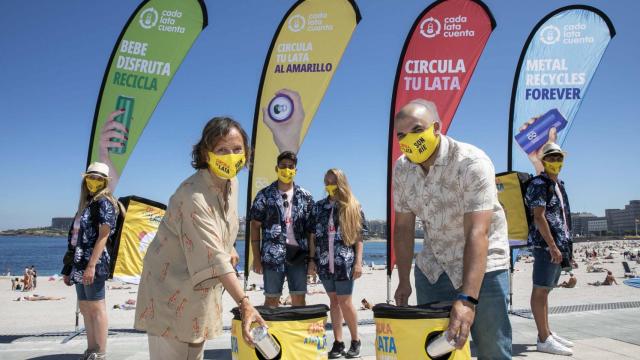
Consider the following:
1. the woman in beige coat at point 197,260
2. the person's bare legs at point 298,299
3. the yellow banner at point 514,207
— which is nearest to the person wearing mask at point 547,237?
the yellow banner at point 514,207

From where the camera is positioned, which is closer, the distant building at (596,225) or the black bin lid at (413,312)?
the black bin lid at (413,312)

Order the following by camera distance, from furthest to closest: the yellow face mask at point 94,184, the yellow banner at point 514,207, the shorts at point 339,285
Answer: the yellow banner at point 514,207 → the shorts at point 339,285 → the yellow face mask at point 94,184

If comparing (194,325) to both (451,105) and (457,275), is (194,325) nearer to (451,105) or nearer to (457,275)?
(457,275)

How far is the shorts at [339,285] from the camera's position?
470 centimetres

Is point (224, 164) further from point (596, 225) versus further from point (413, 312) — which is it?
point (596, 225)

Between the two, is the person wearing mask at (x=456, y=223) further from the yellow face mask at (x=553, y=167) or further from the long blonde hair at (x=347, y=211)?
the yellow face mask at (x=553, y=167)

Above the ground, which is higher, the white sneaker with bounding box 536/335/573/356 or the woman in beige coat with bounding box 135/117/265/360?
the woman in beige coat with bounding box 135/117/265/360

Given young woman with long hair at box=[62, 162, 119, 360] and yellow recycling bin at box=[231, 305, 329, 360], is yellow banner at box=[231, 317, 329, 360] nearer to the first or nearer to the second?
yellow recycling bin at box=[231, 305, 329, 360]

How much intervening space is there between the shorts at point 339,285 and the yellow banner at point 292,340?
240 centimetres

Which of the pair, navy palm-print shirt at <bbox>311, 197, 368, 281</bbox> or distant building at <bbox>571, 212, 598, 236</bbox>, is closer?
navy palm-print shirt at <bbox>311, 197, 368, 281</bbox>

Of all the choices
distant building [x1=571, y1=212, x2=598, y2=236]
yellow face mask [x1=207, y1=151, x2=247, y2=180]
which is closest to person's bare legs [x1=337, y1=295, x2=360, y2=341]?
yellow face mask [x1=207, y1=151, x2=247, y2=180]

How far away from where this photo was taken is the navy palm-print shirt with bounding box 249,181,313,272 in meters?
4.66

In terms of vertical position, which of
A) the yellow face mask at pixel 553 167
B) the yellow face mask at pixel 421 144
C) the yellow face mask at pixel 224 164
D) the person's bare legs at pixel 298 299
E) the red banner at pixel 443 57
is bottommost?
the person's bare legs at pixel 298 299

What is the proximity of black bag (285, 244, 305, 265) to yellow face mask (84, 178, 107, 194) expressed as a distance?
190 centimetres
